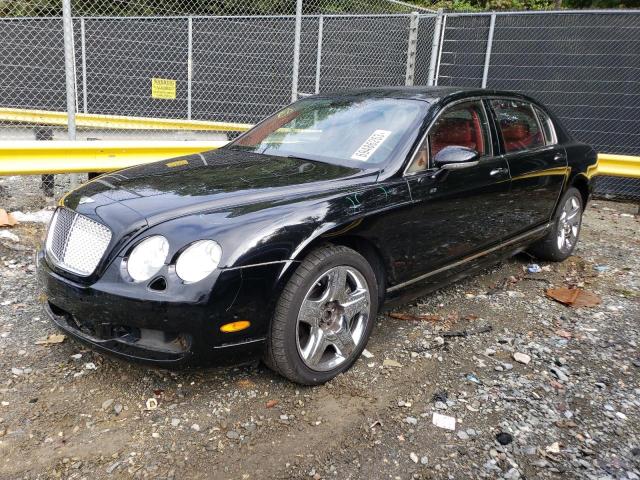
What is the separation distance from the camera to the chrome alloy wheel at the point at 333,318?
2.70 metres

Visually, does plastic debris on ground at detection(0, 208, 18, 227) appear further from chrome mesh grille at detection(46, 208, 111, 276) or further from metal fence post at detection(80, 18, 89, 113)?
metal fence post at detection(80, 18, 89, 113)

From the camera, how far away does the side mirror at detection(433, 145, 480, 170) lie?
325 cm

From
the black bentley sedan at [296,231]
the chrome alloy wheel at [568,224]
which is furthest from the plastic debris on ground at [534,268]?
the black bentley sedan at [296,231]

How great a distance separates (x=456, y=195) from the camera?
3441 mm

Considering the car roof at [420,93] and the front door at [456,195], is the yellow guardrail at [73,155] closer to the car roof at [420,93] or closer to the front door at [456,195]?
the car roof at [420,93]

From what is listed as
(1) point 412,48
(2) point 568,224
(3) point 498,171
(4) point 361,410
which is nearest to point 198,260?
(4) point 361,410

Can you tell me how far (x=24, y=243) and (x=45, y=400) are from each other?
261cm

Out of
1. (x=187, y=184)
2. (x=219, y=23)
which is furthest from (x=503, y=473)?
(x=219, y=23)

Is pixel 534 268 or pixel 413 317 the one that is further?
pixel 534 268

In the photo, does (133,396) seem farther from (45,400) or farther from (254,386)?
(254,386)

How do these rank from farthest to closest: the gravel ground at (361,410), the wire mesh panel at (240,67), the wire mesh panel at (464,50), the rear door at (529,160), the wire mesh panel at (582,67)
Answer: the wire mesh panel at (240,67) → the wire mesh panel at (464,50) → the wire mesh panel at (582,67) → the rear door at (529,160) → the gravel ground at (361,410)

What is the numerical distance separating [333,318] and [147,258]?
1.04 m

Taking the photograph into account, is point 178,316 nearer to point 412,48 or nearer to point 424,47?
point 412,48

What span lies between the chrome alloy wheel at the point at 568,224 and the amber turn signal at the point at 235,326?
3.59m
